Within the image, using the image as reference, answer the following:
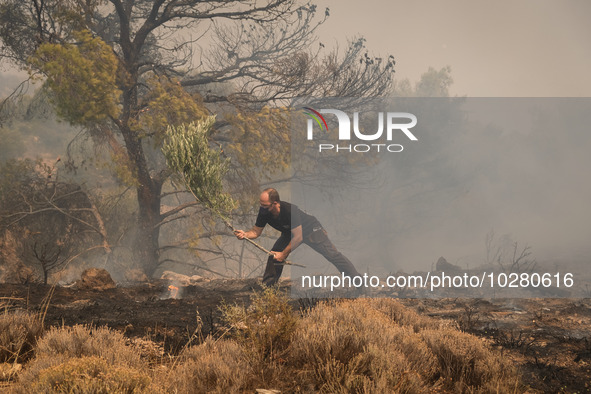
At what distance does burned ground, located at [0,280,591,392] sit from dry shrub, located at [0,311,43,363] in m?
0.65

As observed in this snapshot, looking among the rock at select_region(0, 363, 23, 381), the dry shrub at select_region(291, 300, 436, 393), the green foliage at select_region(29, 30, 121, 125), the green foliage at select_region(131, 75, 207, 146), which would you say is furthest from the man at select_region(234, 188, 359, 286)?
the green foliage at select_region(29, 30, 121, 125)

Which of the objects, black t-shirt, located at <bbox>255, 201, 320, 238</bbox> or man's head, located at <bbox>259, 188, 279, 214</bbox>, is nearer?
man's head, located at <bbox>259, 188, 279, 214</bbox>

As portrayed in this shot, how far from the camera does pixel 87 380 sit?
4270 mm

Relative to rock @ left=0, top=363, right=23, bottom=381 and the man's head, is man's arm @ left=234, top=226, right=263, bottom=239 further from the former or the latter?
rock @ left=0, top=363, right=23, bottom=381

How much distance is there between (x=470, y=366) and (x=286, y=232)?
593 cm

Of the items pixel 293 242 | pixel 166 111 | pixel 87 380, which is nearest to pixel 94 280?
pixel 293 242

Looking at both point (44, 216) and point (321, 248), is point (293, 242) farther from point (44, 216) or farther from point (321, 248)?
point (44, 216)

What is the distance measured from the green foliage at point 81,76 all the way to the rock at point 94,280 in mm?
5605

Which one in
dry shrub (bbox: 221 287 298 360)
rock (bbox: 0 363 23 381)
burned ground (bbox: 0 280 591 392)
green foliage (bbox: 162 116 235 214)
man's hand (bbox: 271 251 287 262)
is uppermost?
green foliage (bbox: 162 116 235 214)

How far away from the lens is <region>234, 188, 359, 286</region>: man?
10.8 metres

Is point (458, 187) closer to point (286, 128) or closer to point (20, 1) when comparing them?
point (286, 128)

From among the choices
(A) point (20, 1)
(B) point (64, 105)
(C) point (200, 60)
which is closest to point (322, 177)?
(C) point (200, 60)

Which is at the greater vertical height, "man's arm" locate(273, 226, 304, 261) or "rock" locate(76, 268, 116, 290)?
"man's arm" locate(273, 226, 304, 261)

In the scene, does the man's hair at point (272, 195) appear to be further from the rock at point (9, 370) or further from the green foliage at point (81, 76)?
the green foliage at point (81, 76)
